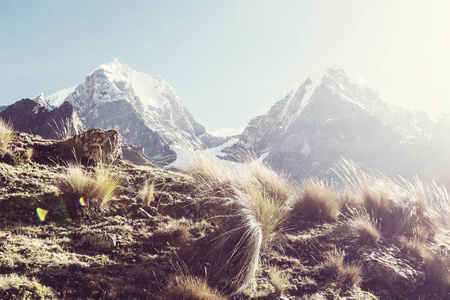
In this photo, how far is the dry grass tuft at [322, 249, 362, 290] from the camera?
2461mm

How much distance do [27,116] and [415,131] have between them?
7434 inches

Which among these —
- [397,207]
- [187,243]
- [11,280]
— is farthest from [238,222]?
[397,207]

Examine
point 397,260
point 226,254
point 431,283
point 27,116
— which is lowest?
point 431,283

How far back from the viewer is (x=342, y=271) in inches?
101

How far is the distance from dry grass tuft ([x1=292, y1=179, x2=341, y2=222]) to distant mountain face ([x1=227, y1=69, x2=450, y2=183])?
293 feet

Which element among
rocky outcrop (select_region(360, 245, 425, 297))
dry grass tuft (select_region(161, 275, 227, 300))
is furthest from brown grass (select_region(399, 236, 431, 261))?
dry grass tuft (select_region(161, 275, 227, 300))

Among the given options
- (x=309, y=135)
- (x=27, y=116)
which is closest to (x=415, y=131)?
(x=309, y=135)

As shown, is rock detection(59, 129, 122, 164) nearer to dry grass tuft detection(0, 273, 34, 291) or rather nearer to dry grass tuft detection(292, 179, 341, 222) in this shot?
dry grass tuft detection(0, 273, 34, 291)

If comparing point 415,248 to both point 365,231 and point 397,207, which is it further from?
point 397,207

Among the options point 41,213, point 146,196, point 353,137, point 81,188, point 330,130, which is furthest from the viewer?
point 330,130

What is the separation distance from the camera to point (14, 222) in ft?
6.84

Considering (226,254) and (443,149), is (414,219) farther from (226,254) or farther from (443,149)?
(443,149)

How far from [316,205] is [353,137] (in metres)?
151

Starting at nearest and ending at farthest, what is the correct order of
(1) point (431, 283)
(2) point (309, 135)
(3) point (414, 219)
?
(1) point (431, 283) < (3) point (414, 219) < (2) point (309, 135)
